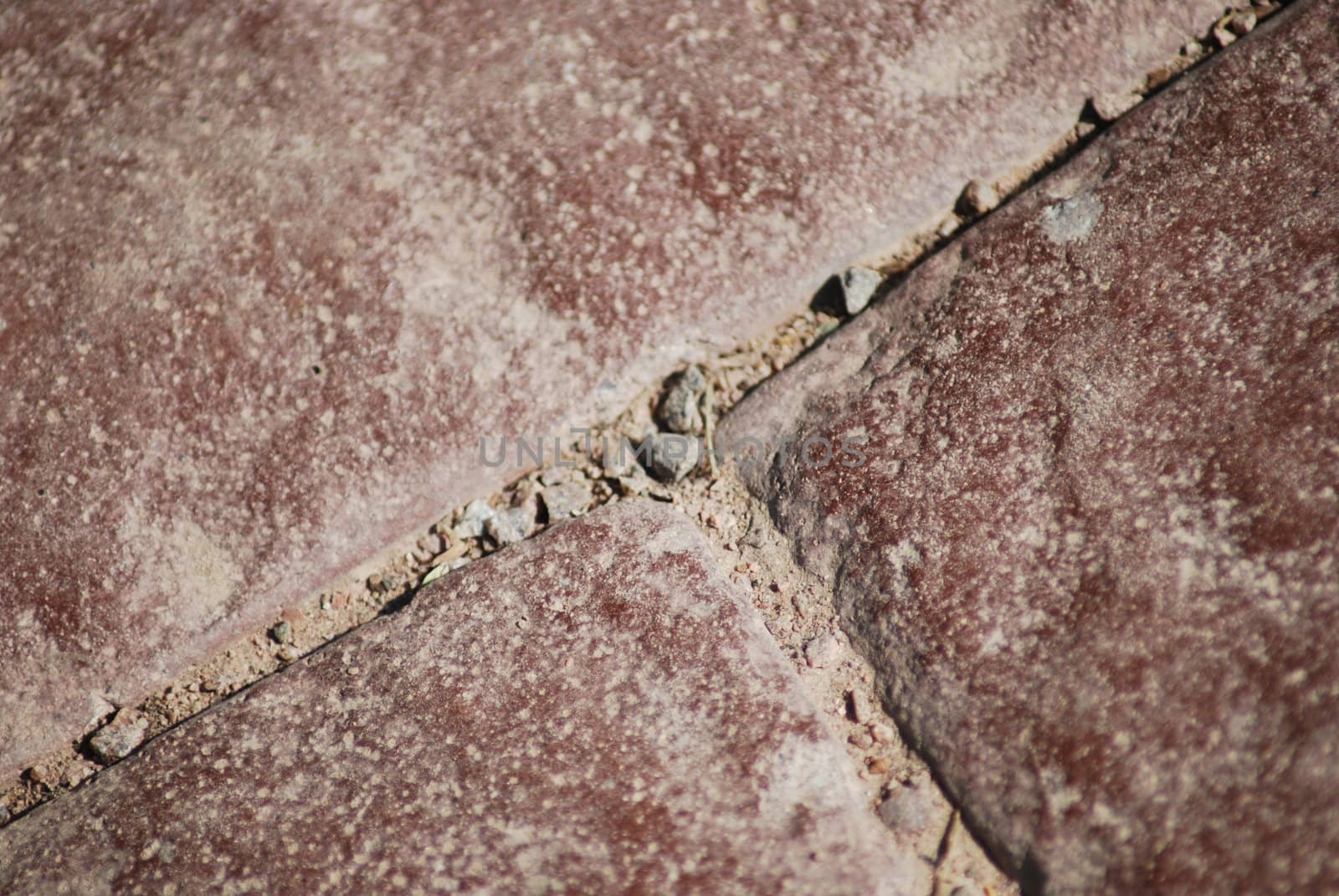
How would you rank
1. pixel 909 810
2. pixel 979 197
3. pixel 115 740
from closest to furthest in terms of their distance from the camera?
pixel 909 810
pixel 115 740
pixel 979 197

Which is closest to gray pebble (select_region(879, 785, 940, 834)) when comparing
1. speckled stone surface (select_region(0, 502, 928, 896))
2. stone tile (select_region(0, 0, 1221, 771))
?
speckled stone surface (select_region(0, 502, 928, 896))

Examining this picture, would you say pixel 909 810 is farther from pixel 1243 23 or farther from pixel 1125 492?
pixel 1243 23

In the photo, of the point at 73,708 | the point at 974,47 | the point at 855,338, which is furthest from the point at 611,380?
the point at 73,708

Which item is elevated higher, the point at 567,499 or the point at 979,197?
the point at 979,197

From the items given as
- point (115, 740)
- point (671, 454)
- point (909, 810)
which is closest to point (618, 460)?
point (671, 454)

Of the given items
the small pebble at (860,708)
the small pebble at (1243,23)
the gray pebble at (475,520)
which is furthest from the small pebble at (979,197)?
the gray pebble at (475,520)

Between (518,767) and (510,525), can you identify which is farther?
(510,525)

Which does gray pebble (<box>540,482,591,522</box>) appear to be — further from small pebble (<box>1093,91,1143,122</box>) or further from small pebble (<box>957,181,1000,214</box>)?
small pebble (<box>1093,91,1143,122</box>)

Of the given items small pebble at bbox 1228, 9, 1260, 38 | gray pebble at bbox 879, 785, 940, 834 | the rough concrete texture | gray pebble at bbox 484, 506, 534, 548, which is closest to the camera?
the rough concrete texture

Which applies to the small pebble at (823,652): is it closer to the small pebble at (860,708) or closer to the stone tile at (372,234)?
the small pebble at (860,708)
